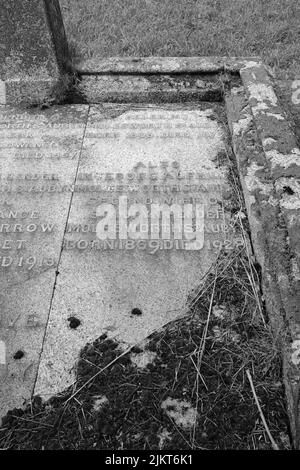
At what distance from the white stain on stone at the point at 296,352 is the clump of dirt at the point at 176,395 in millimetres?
114

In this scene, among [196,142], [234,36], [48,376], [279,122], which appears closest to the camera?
[48,376]

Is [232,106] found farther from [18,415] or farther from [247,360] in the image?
[18,415]

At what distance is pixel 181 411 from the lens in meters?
1.63

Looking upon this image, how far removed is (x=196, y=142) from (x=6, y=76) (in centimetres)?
141

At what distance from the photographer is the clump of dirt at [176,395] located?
1.56 m

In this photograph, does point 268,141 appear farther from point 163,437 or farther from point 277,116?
point 163,437

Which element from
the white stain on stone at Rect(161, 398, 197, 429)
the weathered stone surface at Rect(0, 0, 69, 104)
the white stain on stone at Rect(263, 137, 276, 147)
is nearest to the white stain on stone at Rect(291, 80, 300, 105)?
the white stain on stone at Rect(263, 137, 276, 147)

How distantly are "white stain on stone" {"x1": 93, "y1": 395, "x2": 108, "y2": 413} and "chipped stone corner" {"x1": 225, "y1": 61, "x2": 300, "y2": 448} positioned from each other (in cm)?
68

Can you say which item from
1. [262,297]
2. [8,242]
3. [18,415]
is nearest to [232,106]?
[262,297]

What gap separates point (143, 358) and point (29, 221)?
0.97 metres

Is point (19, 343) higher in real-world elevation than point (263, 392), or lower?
higher

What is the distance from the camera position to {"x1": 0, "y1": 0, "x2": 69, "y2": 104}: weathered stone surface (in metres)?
2.85

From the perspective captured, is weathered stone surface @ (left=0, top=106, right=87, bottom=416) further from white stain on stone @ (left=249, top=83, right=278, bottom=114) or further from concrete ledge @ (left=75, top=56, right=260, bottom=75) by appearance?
white stain on stone @ (left=249, top=83, right=278, bottom=114)

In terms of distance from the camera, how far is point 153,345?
1.81m
